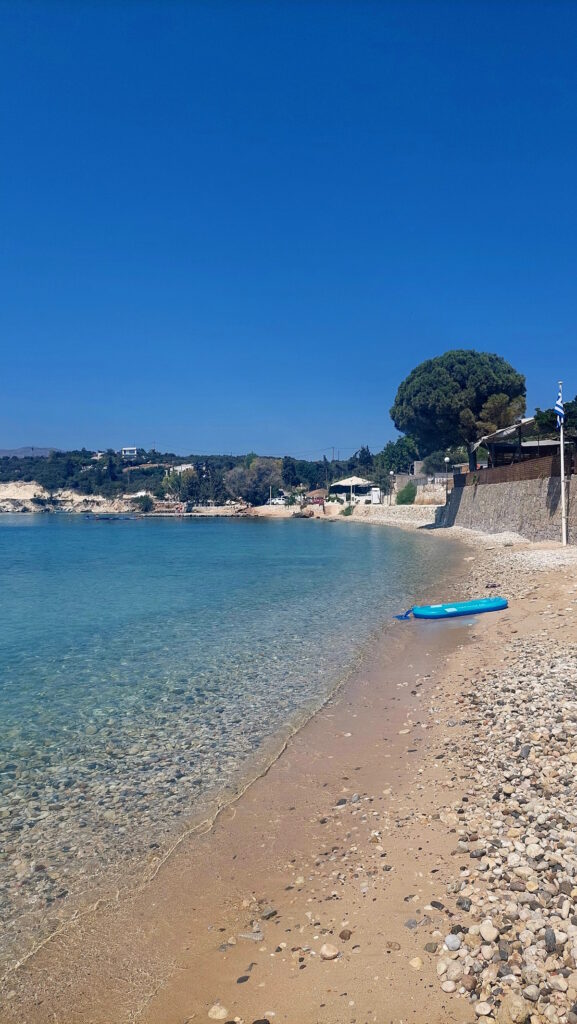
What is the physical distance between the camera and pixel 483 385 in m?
58.8

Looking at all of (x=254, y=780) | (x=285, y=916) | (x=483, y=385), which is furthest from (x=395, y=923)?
(x=483, y=385)

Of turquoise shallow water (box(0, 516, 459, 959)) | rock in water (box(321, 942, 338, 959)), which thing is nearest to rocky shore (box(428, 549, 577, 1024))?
rock in water (box(321, 942, 338, 959))

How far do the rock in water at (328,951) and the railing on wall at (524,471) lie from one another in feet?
94.7

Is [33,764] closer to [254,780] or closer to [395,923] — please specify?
[254,780]

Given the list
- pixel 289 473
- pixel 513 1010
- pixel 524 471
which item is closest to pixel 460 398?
pixel 524 471

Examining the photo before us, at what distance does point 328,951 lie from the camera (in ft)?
14.4

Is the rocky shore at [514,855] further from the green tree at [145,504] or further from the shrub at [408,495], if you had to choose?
the green tree at [145,504]

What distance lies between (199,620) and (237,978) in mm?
15400

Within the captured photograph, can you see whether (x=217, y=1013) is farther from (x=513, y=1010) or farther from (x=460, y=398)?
(x=460, y=398)

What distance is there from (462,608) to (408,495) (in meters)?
81.2

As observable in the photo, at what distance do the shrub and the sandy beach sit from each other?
88.1 metres

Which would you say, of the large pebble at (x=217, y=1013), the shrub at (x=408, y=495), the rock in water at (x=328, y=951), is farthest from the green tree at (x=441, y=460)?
the large pebble at (x=217, y=1013)

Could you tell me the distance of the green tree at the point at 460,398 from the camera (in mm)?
57031

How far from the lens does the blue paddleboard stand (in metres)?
17.1
